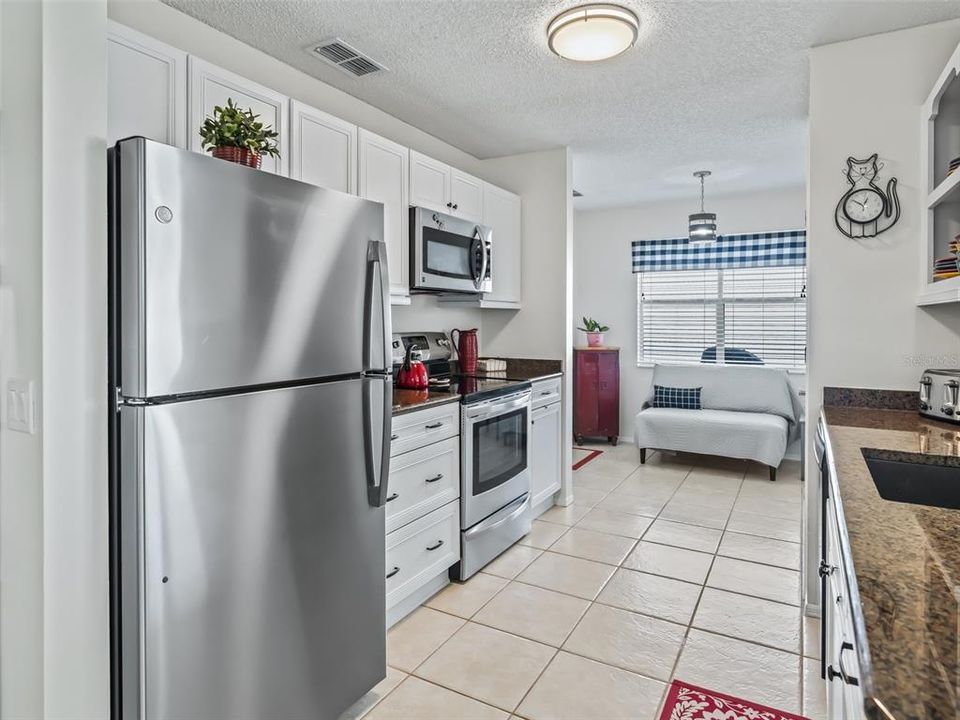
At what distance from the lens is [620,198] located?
5699mm

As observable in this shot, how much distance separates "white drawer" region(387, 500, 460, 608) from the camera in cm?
242

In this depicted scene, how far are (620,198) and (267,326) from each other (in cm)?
479

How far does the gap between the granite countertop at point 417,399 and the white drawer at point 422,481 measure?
0.19 metres

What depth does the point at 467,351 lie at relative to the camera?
153 inches

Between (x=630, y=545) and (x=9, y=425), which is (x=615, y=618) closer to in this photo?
(x=630, y=545)

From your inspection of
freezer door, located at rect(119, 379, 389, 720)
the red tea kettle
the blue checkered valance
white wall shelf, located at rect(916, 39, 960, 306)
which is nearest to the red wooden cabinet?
Result: the blue checkered valance

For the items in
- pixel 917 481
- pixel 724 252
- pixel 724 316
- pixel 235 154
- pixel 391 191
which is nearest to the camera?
pixel 917 481

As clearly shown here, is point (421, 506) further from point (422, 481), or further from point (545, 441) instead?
point (545, 441)

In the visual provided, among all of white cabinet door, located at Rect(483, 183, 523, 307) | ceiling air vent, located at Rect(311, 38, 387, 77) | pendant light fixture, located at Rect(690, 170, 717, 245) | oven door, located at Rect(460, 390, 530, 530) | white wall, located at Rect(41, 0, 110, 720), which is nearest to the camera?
white wall, located at Rect(41, 0, 110, 720)

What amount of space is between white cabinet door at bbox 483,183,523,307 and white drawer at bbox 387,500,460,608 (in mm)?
1564

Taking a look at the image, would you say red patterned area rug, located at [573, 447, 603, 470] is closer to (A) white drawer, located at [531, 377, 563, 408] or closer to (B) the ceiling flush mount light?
(A) white drawer, located at [531, 377, 563, 408]

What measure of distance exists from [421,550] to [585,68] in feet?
7.71

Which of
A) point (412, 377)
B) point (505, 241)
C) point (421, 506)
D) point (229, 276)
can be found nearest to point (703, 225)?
point (505, 241)

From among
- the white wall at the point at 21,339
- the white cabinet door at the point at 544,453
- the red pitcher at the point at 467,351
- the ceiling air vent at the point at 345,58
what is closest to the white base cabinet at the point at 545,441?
the white cabinet door at the point at 544,453
